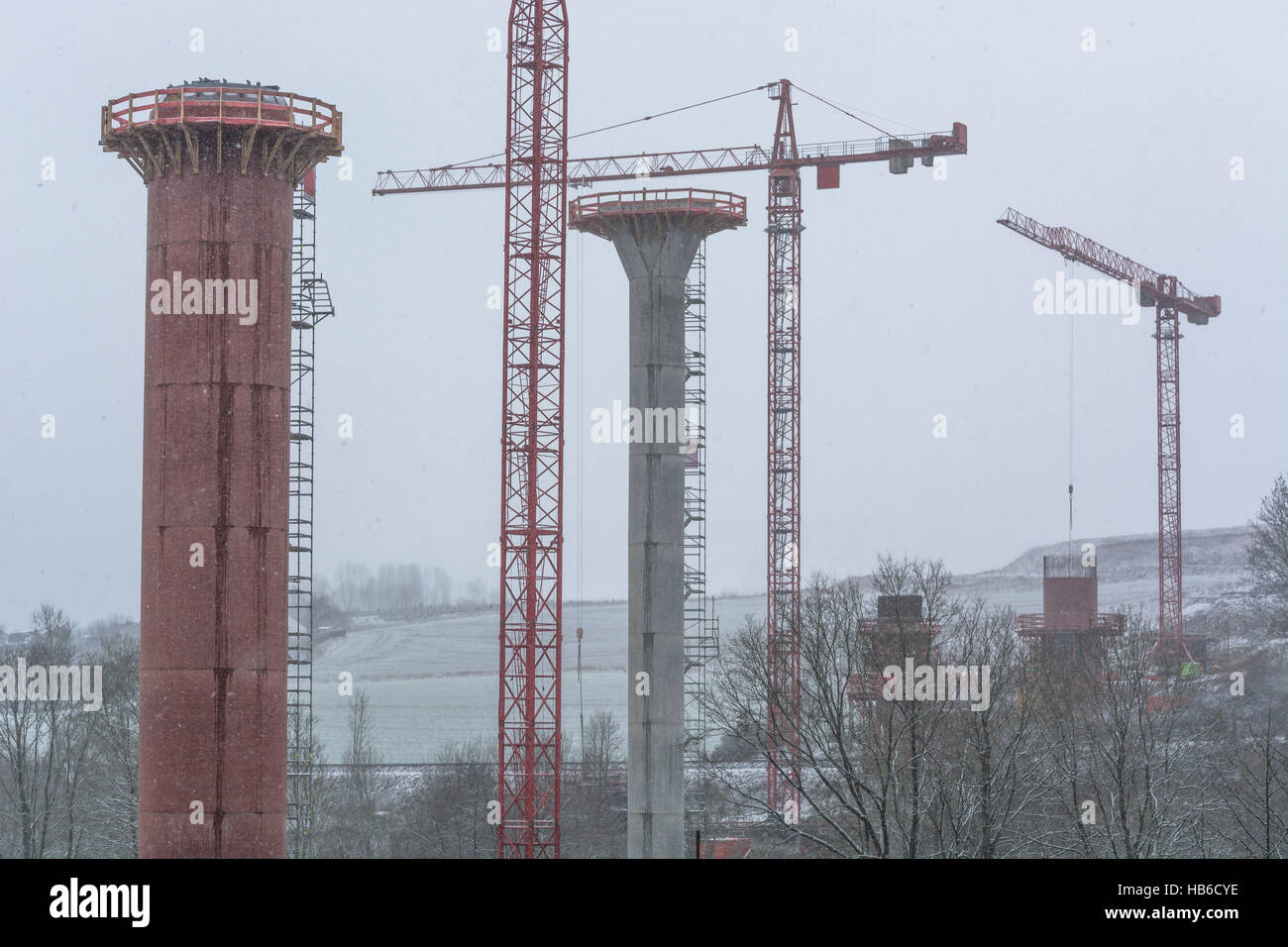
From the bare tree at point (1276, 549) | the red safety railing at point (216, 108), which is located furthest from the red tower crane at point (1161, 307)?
the red safety railing at point (216, 108)

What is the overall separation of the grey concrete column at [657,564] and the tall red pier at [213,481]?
2546 cm

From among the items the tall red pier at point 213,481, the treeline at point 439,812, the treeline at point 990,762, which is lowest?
the treeline at point 439,812

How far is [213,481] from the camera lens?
38.9 meters

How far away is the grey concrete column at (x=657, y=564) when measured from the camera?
64.1m

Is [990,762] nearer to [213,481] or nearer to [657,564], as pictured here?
[657,564]

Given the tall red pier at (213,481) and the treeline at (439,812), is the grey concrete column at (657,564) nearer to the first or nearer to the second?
the treeline at (439,812)

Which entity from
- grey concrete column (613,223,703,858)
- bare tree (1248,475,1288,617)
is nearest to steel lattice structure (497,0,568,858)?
grey concrete column (613,223,703,858)

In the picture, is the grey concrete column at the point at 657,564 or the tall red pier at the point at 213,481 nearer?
the tall red pier at the point at 213,481

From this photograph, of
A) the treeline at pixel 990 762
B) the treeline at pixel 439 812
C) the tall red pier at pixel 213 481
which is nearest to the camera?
the tall red pier at pixel 213 481

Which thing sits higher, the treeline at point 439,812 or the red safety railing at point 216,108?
the red safety railing at point 216,108

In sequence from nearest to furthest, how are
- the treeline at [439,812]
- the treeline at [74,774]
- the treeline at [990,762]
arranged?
the treeline at [990,762]
the treeline at [74,774]
the treeline at [439,812]

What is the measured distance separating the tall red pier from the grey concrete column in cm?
2546

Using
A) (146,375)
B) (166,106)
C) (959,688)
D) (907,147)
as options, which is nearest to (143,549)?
(146,375)
